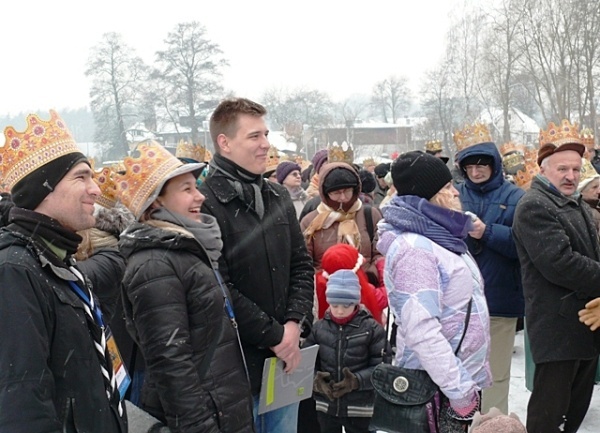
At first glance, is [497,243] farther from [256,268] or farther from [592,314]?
[256,268]

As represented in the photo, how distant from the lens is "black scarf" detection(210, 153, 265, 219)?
136 inches

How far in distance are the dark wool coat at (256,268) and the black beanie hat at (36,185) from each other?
115 centimetres

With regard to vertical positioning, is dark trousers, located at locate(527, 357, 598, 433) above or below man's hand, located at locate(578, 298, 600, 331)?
below

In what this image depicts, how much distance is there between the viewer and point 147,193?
300cm

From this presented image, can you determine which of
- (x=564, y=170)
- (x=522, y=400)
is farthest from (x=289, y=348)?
(x=522, y=400)

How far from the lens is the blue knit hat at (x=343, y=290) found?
164 inches

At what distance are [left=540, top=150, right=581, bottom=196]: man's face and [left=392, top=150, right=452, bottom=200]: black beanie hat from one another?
4.18 ft

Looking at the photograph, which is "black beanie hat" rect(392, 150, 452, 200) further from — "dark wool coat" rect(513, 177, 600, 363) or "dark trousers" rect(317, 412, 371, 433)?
"dark trousers" rect(317, 412, 371, 433)

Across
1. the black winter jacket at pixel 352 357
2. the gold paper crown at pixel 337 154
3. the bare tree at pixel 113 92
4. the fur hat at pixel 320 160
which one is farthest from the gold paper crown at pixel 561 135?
the bare tree at pixel 113 92

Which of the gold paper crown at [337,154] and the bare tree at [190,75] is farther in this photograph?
the bare tree at [190,75]

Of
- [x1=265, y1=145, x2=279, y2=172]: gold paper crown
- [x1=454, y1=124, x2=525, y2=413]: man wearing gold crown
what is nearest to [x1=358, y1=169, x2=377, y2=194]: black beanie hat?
[x1=265, y1=145, x2=279, y2=172]: gold paper crown

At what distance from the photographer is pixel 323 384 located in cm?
407

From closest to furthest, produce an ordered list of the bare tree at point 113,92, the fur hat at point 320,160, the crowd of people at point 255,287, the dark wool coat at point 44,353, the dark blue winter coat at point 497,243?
the dark wool coat at point 44,353 < the crowd of people at point 255,287 < the dark blue winter coat at point 497,243 < the fur hat at point 320,160 < the bare tree at point 113,92

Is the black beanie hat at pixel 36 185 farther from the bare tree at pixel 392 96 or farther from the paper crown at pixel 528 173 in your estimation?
the bare tree at pixel 392 96
